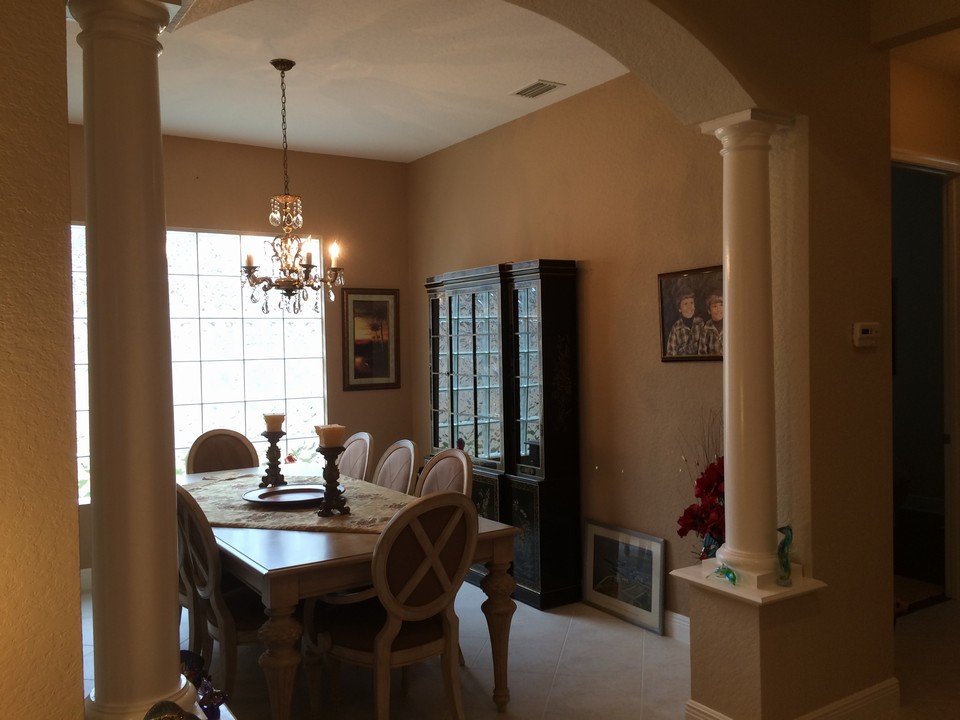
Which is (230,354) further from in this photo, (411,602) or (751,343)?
(751,343)

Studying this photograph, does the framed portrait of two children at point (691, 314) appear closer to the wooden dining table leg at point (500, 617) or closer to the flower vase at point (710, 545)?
the flower vase at point (710, 545)

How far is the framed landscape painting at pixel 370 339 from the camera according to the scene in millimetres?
5922

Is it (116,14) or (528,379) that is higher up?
(116,14)

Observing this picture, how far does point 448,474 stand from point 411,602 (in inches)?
39.0

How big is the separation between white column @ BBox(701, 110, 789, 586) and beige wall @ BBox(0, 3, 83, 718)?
7.16ft

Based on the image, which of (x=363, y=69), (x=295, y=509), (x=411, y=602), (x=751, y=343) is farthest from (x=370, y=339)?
(x=751, y=343)

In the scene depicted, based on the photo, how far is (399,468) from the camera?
4285 mm

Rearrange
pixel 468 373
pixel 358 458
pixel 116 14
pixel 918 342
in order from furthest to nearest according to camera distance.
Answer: pixel 918 342
pixel 468 373
pixel 358 458
pixel 116 14

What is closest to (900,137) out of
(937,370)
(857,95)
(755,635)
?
(857,95)

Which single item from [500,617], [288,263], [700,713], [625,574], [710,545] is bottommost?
[700,713]

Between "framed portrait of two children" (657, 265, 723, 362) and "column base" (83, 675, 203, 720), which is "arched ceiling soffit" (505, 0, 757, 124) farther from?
"column base" (83, 675, 203, 720)

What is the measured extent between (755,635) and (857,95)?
2057 millimetres

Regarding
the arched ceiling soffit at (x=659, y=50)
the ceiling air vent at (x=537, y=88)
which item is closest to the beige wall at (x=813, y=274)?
the arched ceiling soffit at (x=659, y=50)

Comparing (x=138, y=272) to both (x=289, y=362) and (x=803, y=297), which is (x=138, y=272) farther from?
(x=289, y=362)
